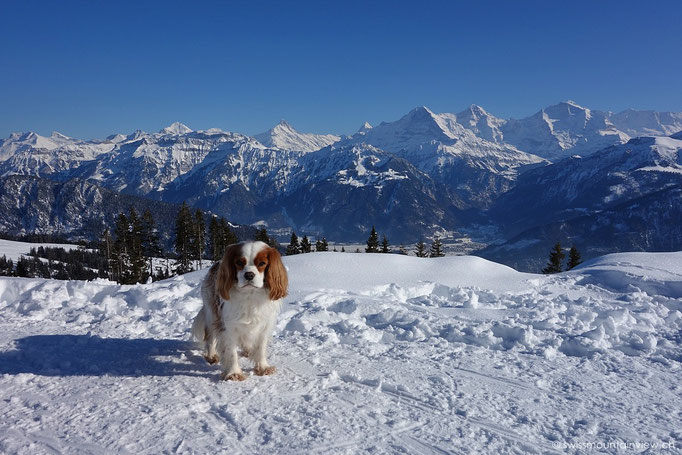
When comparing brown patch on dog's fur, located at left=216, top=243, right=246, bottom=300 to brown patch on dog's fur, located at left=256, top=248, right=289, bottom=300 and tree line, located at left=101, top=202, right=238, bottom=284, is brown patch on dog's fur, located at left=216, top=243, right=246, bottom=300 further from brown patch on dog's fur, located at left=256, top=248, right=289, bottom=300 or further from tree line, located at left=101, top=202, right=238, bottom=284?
tree line, located at left=101, top=202, right=238, bottom=284

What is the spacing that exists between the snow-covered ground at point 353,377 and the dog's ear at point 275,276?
1.23 meters

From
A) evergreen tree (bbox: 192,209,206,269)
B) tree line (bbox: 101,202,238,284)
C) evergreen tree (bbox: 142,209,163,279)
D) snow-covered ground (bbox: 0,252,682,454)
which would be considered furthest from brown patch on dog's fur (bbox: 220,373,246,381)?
evergreen tree (bbox: 192,209,206,269)

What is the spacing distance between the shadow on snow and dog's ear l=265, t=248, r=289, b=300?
162cm

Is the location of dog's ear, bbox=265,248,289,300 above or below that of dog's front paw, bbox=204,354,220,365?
above

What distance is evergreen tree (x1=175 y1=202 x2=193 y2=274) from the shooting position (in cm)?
5153

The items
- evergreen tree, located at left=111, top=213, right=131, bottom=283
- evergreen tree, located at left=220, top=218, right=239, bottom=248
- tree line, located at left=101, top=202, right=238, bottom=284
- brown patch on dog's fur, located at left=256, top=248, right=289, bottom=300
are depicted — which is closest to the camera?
brown patch on dog's fur, located at left=256, top=248, right=289, bottom=300

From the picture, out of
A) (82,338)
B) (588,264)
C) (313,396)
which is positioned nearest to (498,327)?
(313,396)

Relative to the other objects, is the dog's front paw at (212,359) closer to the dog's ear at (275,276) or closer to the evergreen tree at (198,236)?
the dog's ear at (275,276)

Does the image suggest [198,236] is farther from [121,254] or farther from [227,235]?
[121,254]

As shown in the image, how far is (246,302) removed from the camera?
4.92 metres

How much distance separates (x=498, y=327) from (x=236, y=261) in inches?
199

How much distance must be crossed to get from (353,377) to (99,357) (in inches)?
152

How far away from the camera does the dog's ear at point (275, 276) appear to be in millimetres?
4828

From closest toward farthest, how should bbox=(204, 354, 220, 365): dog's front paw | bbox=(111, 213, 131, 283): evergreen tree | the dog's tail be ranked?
bbox=(204, 354, 220, 365): dog's front paw → the dog's tail → bbox=(111, 213, 131, 283): evergreen tree
